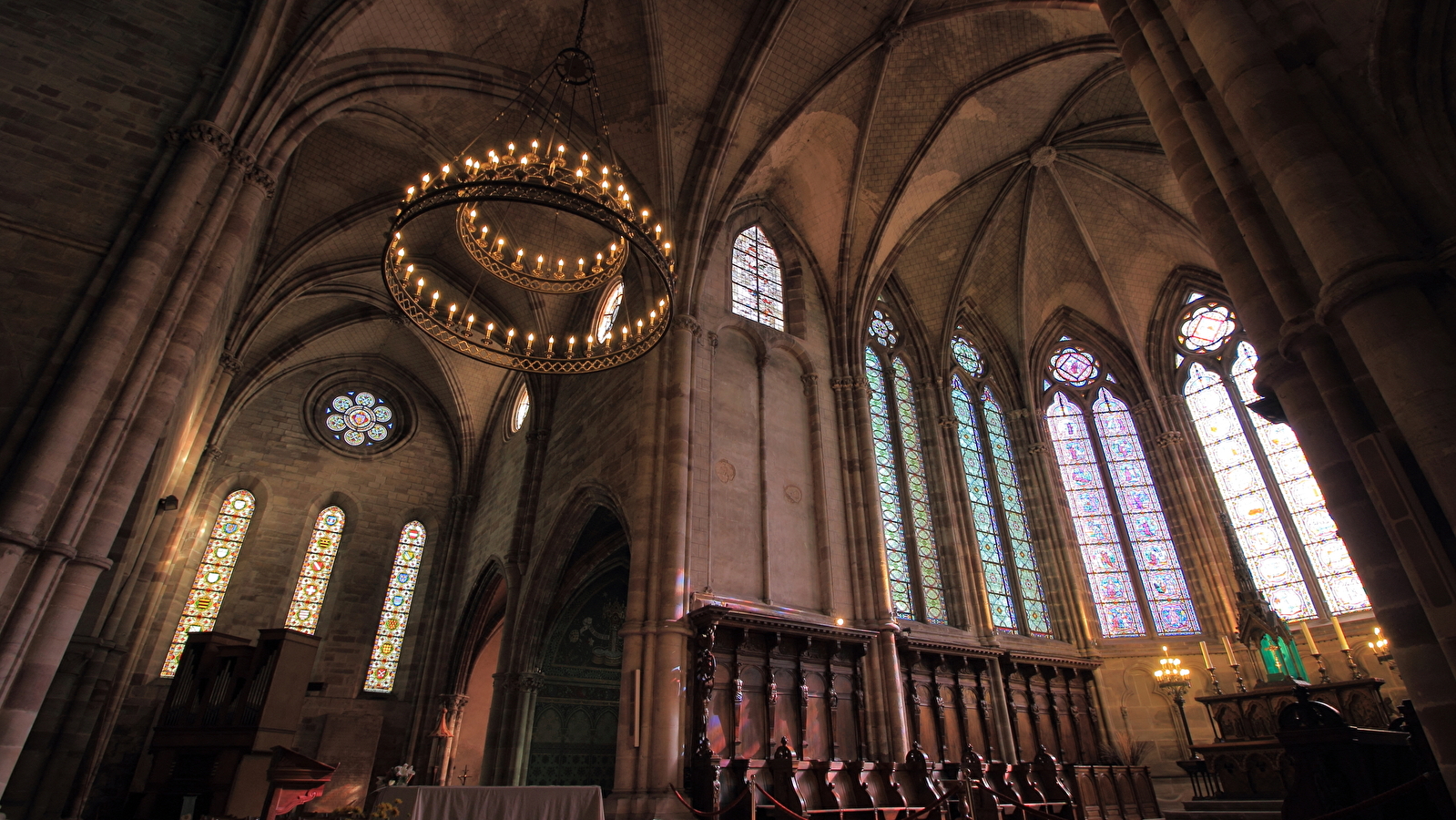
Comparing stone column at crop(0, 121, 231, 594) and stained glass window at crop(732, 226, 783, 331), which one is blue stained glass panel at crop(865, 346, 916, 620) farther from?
stone column at crop(0, 121, 231, 594)

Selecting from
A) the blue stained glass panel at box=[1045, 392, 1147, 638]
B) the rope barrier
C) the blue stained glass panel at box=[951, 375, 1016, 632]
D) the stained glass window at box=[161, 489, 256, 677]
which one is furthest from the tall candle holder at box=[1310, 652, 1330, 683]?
the stained glass window at box=[161, 489, 256, 677]

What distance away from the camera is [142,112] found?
8.09m

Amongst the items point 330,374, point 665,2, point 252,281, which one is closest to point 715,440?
point 665,2

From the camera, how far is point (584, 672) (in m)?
15.9

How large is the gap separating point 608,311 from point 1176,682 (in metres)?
13.8

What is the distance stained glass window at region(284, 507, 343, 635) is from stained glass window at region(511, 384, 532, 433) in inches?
202

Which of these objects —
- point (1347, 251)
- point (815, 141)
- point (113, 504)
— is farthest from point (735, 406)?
point (1347, 251)

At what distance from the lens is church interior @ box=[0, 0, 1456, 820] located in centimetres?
486

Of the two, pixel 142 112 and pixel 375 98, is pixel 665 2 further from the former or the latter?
pixel 142 112

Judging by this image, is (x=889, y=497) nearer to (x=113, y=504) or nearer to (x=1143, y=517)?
(x=1143, y=517)

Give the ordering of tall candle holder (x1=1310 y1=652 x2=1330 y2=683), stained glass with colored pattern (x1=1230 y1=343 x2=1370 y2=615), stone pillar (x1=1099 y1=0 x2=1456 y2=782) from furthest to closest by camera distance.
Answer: stained glass with colored pattern (x1=1230 y1=343 x2=1370 y2=615) → tall candle holder (x1=1310 y1=652 x2=1330 y2=683) → stone pillar (x1=1099 y1=0 x2=1456 y2=782)

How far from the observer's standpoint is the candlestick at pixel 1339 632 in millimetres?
12242

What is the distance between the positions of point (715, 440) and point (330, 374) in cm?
1375

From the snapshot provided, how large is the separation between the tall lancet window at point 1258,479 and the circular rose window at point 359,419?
2066 centimetres
